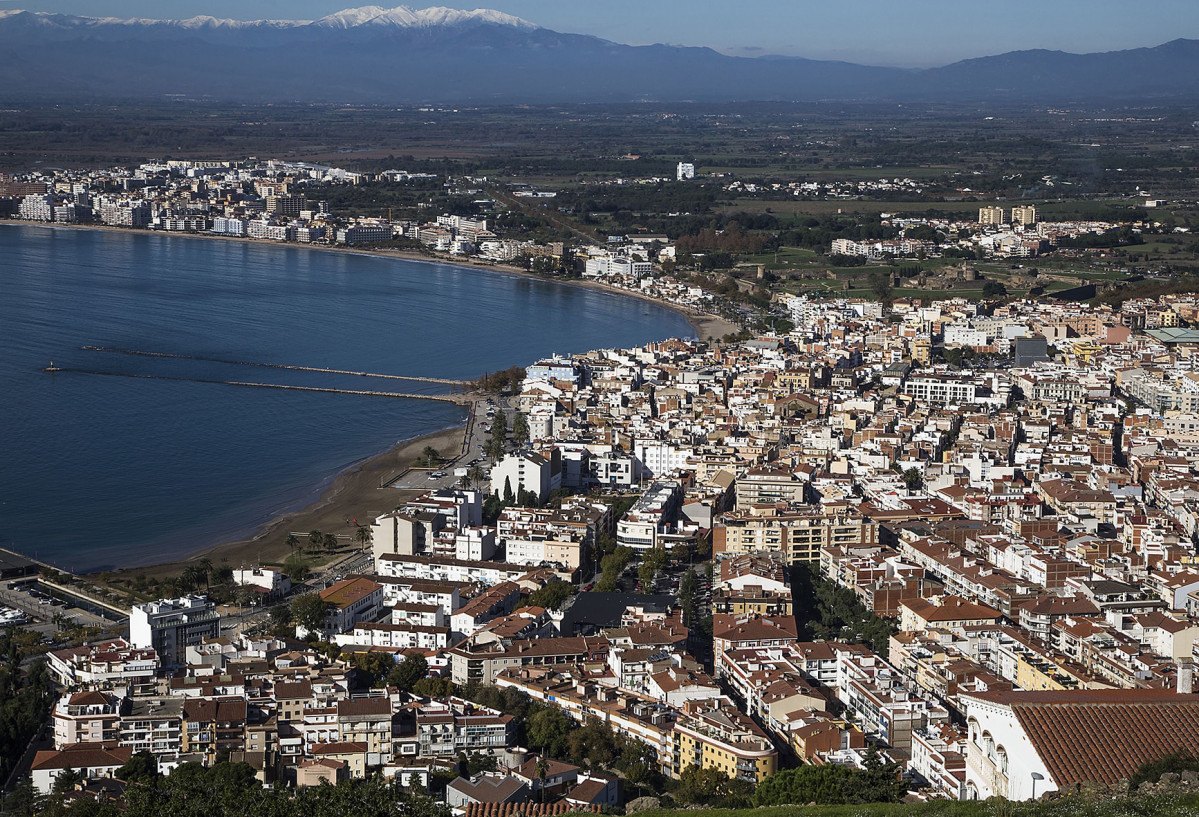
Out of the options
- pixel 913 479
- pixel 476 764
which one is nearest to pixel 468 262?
pixel 913 479

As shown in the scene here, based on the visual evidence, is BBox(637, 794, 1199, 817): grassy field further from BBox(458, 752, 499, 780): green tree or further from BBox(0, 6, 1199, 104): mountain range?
BBox(0, 6, 1199, 104): mountain range

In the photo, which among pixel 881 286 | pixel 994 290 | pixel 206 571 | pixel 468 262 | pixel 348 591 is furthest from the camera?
pixel 468 262

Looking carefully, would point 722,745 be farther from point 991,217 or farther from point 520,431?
point 991,217

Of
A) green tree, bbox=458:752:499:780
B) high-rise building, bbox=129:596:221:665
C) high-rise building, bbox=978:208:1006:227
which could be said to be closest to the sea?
high-rise building, bbox=129:596:221:665

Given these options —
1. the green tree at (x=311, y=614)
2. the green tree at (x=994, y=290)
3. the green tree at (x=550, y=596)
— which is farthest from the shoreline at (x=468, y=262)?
the green tree at (x=311, y=614)

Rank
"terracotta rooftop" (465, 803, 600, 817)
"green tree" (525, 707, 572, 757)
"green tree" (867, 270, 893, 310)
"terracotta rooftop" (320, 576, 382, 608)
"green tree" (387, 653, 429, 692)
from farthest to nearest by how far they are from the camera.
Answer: "green tree" (867, 270, 893, 310) < "terracotta rooftop" (320, 576, 382, 608) < "green tree" (387, 653, 429, 692) < "green tree" (525, 707, 572, 757) < "terracotta rooftop" (465, 803, 600, 817)

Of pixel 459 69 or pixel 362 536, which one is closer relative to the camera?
pixel 362 536

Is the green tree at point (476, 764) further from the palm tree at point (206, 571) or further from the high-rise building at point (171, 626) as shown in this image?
the palm tree at point (206, 571)

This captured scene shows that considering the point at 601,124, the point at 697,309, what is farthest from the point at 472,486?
the point at 601,124
